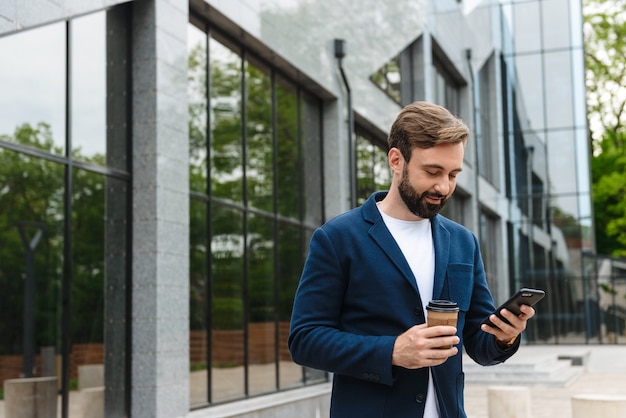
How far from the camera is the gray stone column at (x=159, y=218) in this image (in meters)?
10.9

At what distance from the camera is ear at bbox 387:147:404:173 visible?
2.92 m

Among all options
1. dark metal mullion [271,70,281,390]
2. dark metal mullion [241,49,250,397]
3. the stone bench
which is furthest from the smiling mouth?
dark metal mullion [271,70,281,390]

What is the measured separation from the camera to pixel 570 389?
20234 mm

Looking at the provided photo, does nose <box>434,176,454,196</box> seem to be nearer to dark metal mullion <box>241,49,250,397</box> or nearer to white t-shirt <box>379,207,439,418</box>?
white t-shirt <box>379,207,439,418</box>

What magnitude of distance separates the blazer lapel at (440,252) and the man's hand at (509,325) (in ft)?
0.60

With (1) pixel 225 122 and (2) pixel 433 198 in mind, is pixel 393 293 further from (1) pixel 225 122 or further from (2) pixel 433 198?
(1) pixel 225 122

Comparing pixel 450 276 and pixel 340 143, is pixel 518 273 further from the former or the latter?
pixel 450 276

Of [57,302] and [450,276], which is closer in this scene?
[450,276]

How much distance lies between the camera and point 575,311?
35.5m

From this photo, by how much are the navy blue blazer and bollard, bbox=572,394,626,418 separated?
25.9 ft

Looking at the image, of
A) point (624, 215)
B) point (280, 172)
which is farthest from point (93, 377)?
point (624, 215)

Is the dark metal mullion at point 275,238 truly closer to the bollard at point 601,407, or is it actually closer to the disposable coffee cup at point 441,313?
A: the bollard at point 601,407

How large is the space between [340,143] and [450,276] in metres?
15.2

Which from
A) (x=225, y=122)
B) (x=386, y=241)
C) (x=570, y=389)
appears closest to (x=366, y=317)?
(x=386, y=241)
